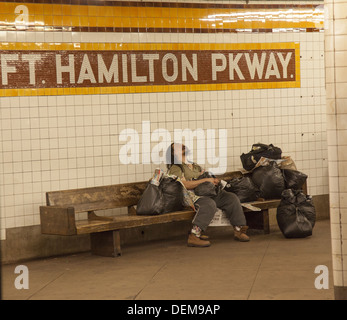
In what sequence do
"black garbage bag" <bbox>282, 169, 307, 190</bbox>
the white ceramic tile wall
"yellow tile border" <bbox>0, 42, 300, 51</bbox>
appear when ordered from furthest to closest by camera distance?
"black garbage bag" <bbox>282, 169, 307, 190</bbox>, "yellow tile border" <bbox>0, 42, 300, 51</bbox>, the white ceramic tile wall

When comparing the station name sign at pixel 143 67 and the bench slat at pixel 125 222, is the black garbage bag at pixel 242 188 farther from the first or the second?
the station name sign at pixel 143 67

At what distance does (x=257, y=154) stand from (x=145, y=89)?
1648 millimetres

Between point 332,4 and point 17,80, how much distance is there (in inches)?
158

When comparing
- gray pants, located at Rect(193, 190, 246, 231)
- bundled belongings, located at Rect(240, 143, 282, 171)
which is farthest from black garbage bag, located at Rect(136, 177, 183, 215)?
bundled belongings, located at Rect(240, 143, 282, 171)

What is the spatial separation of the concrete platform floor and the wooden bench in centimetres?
25

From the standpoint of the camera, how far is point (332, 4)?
5301 mm

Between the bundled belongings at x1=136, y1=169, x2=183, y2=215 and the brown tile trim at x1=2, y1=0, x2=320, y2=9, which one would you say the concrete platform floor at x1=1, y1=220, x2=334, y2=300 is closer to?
the bundled belongings at x1=136, y1=169, x2=183, y2=215

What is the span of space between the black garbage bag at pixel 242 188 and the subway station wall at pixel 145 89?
432mm

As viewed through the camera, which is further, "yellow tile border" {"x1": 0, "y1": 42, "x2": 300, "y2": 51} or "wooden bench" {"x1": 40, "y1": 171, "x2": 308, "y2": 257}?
"yellow tile border" {"x1": 0, "y1": 42, "x2": 300, "y2": 51}

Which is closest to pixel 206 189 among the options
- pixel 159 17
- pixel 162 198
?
pixel 162 198

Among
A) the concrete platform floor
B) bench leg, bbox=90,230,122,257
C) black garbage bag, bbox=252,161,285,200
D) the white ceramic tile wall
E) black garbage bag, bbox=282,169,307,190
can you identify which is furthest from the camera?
black garbage bag, bbox=282,169,307,190

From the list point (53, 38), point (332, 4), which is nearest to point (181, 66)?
point (53, 38)

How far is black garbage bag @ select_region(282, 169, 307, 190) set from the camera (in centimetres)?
898
